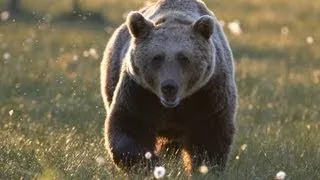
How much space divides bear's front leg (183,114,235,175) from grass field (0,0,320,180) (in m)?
0.15

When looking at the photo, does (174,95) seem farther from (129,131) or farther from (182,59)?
(129,131)

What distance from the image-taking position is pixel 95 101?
11.2 metres

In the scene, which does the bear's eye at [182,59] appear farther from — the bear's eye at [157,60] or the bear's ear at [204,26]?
the bear's ear at [204,26]

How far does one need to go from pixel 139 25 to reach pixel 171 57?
1.36ft

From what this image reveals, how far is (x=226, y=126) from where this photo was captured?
24.5 feet

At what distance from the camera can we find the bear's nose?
22.0 feet

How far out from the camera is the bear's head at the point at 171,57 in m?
6.82

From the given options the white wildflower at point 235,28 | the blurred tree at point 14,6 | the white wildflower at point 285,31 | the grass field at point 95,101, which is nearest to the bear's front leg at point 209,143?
the grass field at point 95,101

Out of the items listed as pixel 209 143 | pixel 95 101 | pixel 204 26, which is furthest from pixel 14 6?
pixel 204 26

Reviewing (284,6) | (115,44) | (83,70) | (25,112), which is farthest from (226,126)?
(284,6)

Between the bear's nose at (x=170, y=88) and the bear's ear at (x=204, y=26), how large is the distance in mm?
606

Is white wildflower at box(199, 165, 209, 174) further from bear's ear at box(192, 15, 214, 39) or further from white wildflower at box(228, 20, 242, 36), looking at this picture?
white wildflower at box(228, 20, 242, 36)

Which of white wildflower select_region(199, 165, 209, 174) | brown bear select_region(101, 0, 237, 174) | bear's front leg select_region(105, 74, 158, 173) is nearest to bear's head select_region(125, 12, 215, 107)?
brown bear select_region(101, 0, 237, 174)

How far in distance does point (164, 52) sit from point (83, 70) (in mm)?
7595
